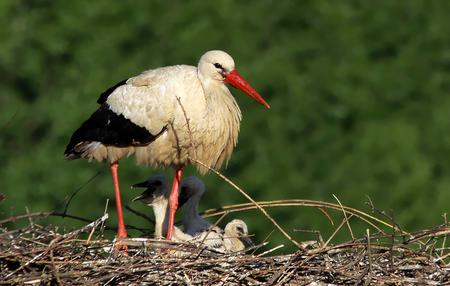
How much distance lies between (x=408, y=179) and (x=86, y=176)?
212 inches

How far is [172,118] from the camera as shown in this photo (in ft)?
32.8

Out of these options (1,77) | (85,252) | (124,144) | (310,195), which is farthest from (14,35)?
(85,252)

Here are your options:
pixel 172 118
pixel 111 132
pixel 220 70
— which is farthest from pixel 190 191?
pixel 220 70

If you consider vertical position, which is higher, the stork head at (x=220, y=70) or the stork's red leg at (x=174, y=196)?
the stork head at (x=220, y=70)

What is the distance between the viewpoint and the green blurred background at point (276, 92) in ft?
74.7

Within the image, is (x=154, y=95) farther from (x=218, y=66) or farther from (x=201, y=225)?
(x=201, y=225)

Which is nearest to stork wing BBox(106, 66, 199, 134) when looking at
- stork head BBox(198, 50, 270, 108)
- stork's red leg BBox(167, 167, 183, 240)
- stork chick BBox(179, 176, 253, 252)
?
stork head BBox(198, 50, 270, 108)

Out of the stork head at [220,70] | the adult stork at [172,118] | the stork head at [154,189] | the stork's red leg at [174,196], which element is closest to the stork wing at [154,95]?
the adult stork at [172,118]

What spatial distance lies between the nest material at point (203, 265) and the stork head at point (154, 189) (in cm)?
222

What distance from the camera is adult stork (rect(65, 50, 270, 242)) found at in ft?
32.6

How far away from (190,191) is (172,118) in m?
1.03

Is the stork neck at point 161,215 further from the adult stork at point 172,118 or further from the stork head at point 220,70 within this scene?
the stork head at point 220,70

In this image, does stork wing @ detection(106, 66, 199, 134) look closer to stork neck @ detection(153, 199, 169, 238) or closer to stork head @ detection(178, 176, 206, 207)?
stork neck @ detection(153, 199, 169, 238)

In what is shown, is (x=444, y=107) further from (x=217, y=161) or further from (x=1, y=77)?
(x=217, y=161)
